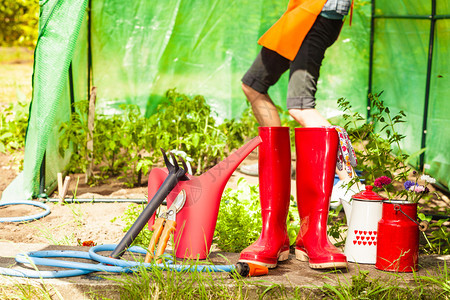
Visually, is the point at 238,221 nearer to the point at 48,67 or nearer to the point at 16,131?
the point at 48,67

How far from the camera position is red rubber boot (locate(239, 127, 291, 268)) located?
79.9 inches

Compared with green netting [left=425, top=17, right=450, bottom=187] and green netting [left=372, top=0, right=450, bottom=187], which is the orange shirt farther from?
green netting [left=425, top=17, right=450, bottom=187]

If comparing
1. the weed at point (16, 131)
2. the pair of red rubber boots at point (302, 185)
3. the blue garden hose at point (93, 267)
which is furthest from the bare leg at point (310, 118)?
the weed at point (16, 131)

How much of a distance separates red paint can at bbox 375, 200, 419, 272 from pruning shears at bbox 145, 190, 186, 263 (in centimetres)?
74

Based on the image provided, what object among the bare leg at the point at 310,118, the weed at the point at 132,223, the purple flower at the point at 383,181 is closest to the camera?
the purple flower at the point at 383,181

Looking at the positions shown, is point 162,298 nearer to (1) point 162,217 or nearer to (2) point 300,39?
(1) point 162,217

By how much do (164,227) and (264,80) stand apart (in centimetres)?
115

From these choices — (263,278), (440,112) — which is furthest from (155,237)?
(440,112)

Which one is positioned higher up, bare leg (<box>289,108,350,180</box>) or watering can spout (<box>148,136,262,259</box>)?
bare leg (<box>289,108,350,180</box>)

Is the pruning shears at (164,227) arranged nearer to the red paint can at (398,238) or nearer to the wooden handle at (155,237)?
the wooden handle at (155,237)

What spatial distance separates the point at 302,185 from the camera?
206 centimetres

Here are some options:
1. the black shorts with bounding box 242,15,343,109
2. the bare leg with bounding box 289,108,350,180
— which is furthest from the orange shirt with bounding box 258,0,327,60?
the bare leg with bounding box 289,108,350,180

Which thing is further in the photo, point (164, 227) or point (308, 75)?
point (308, 75)

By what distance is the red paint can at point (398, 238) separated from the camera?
1943 millimetres
